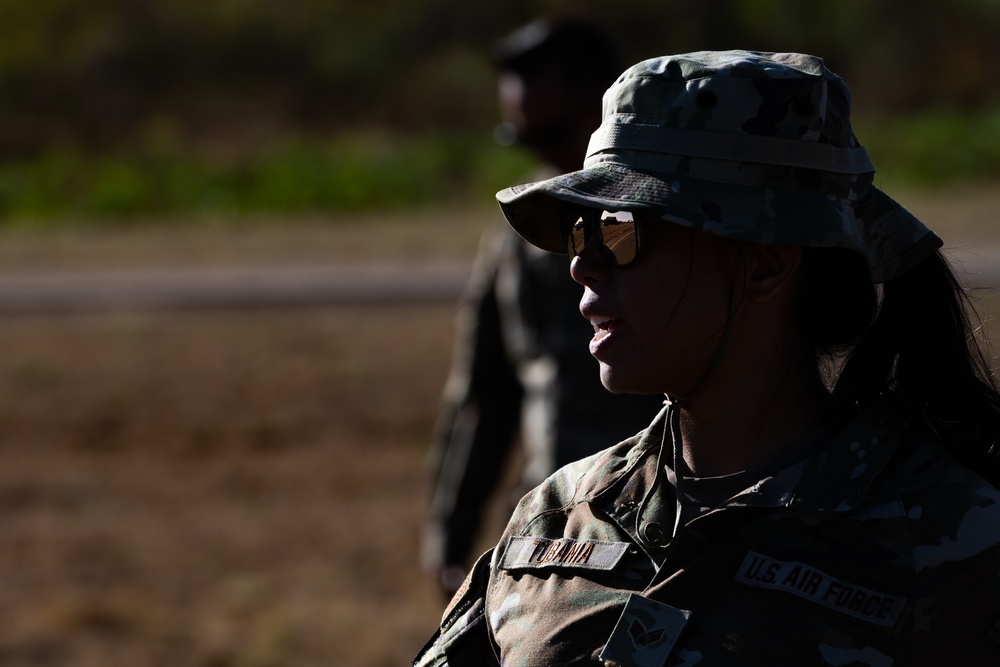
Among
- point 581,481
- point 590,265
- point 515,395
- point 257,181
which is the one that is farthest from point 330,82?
point 590,265

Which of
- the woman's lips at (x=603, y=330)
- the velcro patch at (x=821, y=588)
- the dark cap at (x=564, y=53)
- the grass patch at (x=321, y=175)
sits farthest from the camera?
the grass patch at (x=321, y=175)

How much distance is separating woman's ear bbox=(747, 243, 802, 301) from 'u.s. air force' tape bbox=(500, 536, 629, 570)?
372 mm

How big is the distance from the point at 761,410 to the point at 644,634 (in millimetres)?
349

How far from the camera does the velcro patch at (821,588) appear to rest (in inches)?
69.4

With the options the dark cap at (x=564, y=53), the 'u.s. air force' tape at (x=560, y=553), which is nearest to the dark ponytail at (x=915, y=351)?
the 'u.s. air force' tape at (x=560, y=553)

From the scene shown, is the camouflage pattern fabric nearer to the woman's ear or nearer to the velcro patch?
the woman's ear

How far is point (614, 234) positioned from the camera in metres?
1.96

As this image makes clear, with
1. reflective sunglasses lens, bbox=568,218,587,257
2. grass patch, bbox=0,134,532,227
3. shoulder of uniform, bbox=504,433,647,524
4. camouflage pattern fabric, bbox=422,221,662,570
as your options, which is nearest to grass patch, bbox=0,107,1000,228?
grass patch, bbox=0,134,532,227

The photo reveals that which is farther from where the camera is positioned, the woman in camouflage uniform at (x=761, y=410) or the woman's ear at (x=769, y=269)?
the woman's ear at (x=769, y=269)

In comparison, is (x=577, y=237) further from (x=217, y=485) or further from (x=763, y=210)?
(x=217, y=485)

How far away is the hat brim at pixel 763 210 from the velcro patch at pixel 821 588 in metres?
0.39

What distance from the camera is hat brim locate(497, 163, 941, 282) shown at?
187 cm

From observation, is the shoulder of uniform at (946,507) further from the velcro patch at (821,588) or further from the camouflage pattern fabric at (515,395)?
the camouflage pattern fabric at (515,395)

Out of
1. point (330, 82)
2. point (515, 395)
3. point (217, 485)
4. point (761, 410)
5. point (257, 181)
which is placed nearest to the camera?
point (761, 410)
